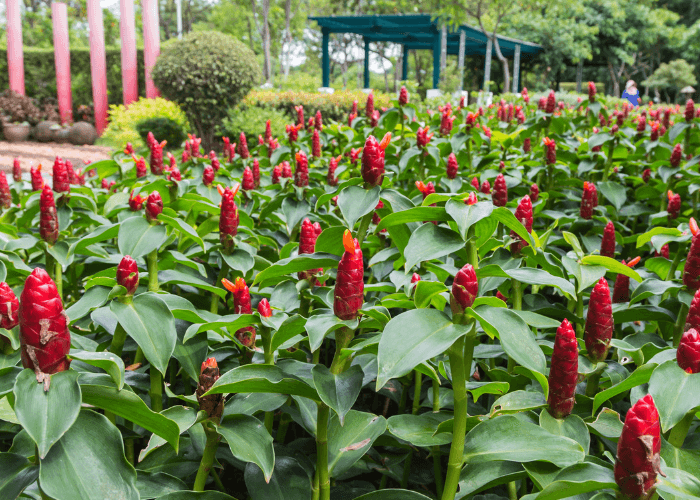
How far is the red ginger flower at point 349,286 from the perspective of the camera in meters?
1.12

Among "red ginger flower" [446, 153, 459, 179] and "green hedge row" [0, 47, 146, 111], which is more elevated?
"green hedge row" [0, 47, 146, 111]

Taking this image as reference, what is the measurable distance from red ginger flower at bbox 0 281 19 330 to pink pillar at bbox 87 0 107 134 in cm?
1858

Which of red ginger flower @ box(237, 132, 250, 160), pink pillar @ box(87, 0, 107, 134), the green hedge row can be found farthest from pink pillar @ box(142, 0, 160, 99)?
red ginger flower @ box(237, 132, 250, 160)

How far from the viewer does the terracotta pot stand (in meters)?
17.5

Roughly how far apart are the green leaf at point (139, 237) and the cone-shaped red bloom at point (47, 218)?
484 millimetres

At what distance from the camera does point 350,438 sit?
1255 millimetres

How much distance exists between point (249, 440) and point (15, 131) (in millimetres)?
20141

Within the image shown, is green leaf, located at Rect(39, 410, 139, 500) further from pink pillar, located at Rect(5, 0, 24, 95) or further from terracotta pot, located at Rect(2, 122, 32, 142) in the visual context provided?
pink pillar, located at Rect(5, 0, 24, 95)

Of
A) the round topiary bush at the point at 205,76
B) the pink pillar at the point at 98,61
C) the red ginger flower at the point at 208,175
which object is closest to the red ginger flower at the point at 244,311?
the red ginger flower at the point at 208,175

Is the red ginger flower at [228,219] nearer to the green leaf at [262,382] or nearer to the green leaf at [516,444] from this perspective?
the green leaf at [262,382]

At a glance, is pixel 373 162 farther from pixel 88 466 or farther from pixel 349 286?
pixel 88 466

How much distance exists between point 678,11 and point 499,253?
51.6m

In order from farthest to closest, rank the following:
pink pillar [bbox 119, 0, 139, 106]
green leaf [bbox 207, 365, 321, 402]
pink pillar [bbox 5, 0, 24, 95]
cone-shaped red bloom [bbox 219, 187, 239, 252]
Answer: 1. pink pillar [bbox 5, 0, 24, 95]
2. pink pillar [bbox 119, 0, 139, 106]
3. cone-shaped red bloom [bbox 219, 187, 239, 252]
4. green leaf [bbox 207, 365, 321, 402]

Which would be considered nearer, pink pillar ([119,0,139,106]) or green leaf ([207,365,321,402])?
green leaf ([207,365,321,402])
